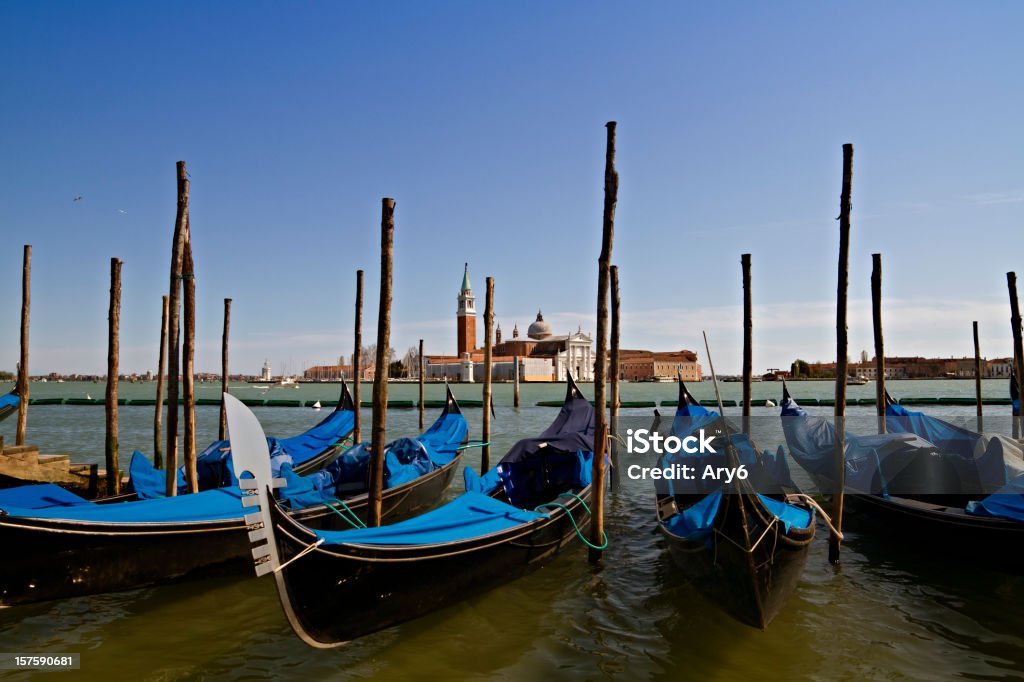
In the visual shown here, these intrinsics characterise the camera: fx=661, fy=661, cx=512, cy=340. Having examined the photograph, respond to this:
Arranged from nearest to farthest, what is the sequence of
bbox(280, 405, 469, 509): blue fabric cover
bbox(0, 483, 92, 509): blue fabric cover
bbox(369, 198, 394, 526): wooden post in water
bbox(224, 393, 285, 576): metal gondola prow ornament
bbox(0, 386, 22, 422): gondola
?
bbox(224, 393, 285, 576): metal gondola prow ornament, bbox(0, 483, 92, 509): blue fabric cover, bbox(369, 198, 394, 526): wooden post in water, bbox(280, 405, 469, 509): blue fabric cover, bbox(0, 386, 22, 422): gondola

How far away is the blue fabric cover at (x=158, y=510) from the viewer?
4223 millimetres

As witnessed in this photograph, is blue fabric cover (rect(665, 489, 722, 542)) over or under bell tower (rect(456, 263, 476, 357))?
under

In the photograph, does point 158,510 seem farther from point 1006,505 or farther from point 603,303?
point 1006,505

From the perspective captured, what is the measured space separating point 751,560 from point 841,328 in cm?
246

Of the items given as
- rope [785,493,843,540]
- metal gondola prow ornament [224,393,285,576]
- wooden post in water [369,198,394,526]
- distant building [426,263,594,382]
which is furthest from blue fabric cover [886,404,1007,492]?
distant building [426,263,594,382]

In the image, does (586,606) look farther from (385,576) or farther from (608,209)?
(608,209)

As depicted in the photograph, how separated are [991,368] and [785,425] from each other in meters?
92.8

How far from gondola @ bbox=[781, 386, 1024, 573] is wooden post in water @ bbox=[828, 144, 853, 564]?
0.75 meters

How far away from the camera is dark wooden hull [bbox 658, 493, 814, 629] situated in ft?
12.1

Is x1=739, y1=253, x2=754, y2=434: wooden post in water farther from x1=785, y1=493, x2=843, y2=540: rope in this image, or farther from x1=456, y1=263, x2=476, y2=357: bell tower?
x1=456, y1=263, x2=476, y2=357: bell tower

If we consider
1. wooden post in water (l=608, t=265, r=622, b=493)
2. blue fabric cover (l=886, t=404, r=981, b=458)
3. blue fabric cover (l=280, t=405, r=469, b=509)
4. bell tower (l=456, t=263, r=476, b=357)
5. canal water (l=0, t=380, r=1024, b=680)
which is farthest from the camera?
bell tower (l=456, t=263, r=476, b=357)

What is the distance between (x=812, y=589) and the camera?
4723 mm

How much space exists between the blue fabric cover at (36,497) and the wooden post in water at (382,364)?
2152 mm

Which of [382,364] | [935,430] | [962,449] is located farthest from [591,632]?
[935,430]
